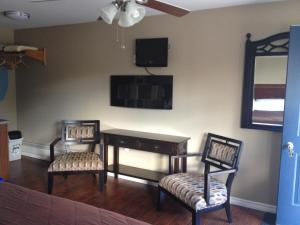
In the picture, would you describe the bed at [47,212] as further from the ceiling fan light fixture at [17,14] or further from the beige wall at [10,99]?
the beige wall at [10,99]

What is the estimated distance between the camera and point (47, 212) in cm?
172

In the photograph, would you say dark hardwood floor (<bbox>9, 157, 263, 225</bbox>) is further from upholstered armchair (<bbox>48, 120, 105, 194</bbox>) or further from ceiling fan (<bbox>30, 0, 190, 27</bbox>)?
ceiling fan (<bbox>30, 0, 190, 27</bbox>)

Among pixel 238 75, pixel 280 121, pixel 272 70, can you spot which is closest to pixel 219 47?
pixel 238 75

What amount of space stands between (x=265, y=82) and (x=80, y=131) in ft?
8.23

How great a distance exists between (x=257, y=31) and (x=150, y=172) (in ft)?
7.05

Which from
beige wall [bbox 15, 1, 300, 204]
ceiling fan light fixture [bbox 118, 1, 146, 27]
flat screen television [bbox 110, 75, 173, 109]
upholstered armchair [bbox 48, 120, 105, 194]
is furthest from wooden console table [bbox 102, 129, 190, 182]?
ceiling fan light fixture [bbox 118, 1, 146, 27]

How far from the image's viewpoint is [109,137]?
368cm

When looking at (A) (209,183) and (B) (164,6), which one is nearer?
(B) (164,6)

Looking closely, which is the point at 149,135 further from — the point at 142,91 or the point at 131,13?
the point at 131,13

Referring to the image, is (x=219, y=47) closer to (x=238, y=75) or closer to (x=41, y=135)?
(x=238, y=75)

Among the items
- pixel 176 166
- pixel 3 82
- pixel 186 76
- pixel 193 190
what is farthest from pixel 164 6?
pixel 3 82

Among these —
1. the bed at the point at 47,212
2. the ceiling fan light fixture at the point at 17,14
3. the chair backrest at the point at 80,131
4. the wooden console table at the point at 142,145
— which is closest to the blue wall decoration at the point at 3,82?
the ceiling fan light fixture at the point at 17,14

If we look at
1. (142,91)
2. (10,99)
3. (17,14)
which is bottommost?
(10,99)

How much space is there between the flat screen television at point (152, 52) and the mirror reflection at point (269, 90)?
3.64 ft
